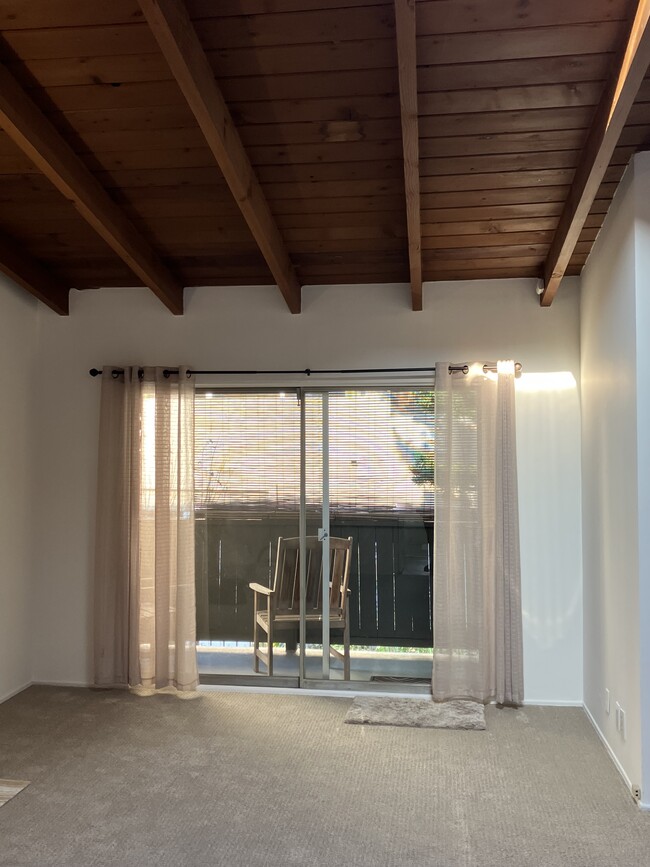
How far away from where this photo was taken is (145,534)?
4.34 m

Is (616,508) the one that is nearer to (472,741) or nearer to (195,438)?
(472,741)

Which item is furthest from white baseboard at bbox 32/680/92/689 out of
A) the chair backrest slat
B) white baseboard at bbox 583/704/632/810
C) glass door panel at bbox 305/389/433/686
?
white baseboard at bbox 583/704/632/810

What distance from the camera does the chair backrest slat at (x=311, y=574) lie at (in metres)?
4.40

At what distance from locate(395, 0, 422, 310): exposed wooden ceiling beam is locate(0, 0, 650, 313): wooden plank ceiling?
0.03 feet

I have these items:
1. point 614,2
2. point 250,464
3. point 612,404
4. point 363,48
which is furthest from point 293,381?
point 614,2

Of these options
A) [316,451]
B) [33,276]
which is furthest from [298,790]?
[33,276]

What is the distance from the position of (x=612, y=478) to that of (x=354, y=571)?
65.1 inches

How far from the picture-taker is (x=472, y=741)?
3582 millimetres

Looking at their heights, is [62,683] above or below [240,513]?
below

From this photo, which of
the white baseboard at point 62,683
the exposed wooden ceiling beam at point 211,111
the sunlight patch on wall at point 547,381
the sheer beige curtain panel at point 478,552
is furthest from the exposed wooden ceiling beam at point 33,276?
the sunlight patch on wall at point 547,381

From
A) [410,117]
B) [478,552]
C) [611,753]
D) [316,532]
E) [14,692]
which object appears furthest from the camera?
[316,532]

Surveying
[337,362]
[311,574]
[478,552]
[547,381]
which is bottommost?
[311,574]

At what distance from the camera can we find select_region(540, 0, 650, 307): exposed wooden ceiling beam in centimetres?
228

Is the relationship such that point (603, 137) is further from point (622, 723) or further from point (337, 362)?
point (622, 723)
